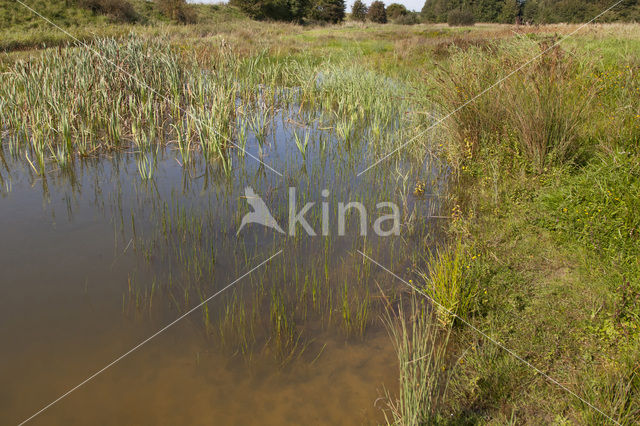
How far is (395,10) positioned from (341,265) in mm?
51921

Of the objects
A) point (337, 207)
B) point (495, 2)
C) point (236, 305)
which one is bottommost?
point (236, 305)

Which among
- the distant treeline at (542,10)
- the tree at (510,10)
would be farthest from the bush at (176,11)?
the tree at (510,10)

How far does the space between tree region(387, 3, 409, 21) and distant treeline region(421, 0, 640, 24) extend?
3.16 metres

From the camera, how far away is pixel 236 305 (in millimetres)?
2785

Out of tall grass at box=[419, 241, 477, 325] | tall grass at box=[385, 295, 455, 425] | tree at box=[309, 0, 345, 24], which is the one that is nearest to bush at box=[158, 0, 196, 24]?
tree at box=[309, 0, 345, 24]

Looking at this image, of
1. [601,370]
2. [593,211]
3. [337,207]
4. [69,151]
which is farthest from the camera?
[69,151]

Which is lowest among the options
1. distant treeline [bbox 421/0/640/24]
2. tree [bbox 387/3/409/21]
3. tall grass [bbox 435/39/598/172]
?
tall grass [bbox 435/39/598/172]

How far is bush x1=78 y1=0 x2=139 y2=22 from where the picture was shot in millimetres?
23144

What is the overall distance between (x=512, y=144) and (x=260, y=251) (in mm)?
2846

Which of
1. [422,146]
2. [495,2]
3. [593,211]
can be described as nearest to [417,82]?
[422,146]

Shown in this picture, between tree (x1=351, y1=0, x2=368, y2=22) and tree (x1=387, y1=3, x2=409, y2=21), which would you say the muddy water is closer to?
tree (x1=351, y1=0, x2=368, y2=22)

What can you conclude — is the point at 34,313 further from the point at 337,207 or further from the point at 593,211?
the point at 593,211

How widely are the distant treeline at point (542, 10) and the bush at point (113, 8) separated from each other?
24.5m

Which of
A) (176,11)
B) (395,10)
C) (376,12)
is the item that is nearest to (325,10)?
(376,12)
